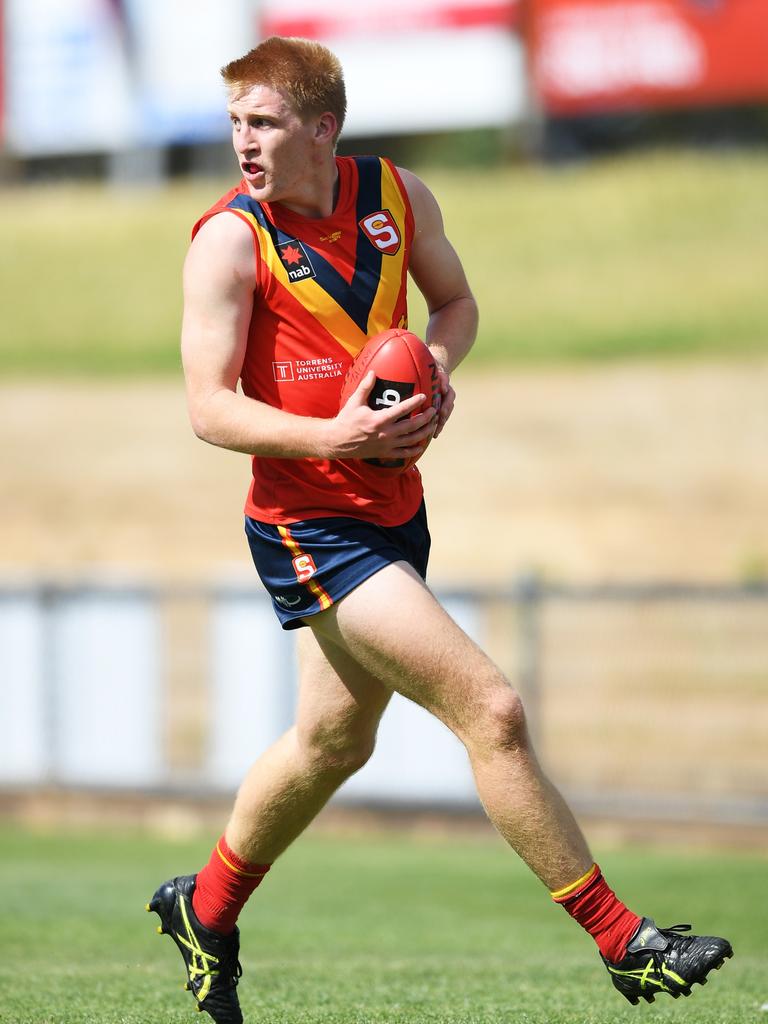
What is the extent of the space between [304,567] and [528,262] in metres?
29.2

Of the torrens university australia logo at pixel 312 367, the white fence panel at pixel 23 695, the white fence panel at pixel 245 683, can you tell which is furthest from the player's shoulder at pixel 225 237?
the white fence panel at pixel 23 695

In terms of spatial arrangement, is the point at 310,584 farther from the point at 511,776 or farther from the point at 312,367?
the point at 511,776

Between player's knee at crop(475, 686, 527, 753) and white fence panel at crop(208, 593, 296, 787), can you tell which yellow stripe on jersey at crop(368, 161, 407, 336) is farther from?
white fence panel at crop(208, 593, 296, 787)

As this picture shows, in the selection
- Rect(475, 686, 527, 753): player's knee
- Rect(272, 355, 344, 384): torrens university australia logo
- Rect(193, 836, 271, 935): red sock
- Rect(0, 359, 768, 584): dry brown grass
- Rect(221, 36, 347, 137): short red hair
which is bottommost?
Rect(0, 359, 768, 584): dry brown grass

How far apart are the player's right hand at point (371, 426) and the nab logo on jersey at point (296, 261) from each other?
1.31 feet

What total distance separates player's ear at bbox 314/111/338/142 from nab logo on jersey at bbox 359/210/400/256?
0.25m

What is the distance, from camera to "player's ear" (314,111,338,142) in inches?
191

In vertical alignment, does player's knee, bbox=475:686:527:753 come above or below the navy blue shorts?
below

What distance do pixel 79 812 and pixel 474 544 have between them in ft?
25.4

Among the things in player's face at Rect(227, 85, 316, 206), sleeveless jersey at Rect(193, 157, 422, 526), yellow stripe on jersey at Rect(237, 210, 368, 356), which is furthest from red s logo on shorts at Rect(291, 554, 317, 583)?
player's face at Rect(227, 85, 316, 206)

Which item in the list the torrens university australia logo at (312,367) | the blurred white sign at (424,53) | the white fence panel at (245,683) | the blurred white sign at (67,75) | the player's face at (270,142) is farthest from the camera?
the blurred white sign at (67,75)

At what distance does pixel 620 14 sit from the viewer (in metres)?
32.8

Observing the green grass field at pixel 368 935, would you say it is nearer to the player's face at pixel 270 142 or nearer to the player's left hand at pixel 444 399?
the player's left hand at pixel 444 399

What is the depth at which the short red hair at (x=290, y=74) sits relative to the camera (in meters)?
4.77
